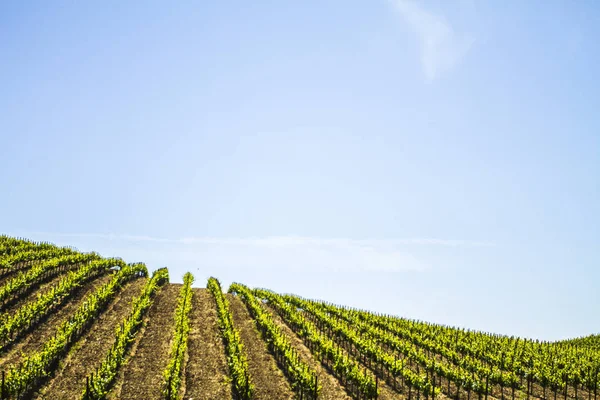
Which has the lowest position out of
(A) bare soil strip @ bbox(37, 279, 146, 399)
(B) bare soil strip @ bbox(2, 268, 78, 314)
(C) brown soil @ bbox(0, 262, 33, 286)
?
(A) bare soil strip @ bbox(37, 279, 146, 399)

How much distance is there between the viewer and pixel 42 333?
92.6ft

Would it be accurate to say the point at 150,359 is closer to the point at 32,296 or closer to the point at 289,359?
the point at 289,359

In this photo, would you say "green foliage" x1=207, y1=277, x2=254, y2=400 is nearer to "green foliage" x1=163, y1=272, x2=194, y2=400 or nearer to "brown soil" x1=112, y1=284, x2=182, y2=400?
"green foliage" x1=163, y1=272, x2=194, y2=400

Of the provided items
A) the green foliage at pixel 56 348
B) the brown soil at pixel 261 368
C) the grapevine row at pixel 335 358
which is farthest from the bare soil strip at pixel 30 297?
the grapevine row at pixel 335 358

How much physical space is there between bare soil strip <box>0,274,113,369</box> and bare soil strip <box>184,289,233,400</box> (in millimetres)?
9560

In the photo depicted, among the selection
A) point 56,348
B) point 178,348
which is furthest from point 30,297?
point 178,348

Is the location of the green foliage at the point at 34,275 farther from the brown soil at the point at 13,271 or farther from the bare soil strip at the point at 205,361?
the bare soil strip at the point at 205,361

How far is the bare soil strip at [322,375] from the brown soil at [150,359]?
9.11 m

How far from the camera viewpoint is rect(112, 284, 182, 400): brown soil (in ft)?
70.0

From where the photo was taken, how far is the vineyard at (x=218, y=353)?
22.3 meters

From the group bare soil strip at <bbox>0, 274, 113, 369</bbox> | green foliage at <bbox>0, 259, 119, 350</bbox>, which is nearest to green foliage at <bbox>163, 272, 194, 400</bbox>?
bare soil strip at <bbox>0, 274, 113, 369</bbox>

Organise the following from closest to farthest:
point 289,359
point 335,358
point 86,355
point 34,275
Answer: point 86,355
point 289,359
point 335,358
point 34,275

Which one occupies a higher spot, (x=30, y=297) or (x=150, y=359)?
(x=30, y=297)

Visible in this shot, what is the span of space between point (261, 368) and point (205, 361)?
3.63 metres
